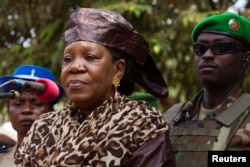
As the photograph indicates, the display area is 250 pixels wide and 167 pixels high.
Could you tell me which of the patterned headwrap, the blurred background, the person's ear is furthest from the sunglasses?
the blurred background

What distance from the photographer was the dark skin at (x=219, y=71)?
418 cm

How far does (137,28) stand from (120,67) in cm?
421

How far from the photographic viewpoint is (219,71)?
13.7 feet

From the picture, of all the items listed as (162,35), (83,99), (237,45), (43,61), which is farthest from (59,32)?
(83,99)

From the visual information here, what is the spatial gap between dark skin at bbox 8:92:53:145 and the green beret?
1202 mm

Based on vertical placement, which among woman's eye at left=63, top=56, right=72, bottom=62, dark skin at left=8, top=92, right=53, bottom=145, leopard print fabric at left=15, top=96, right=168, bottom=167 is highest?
woman's eye at left=63, top=56, right=72, bottom=62

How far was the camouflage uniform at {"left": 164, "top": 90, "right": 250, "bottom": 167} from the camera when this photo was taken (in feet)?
13.2

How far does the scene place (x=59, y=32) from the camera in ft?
27.1

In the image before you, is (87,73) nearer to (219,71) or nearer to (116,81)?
(116,81)

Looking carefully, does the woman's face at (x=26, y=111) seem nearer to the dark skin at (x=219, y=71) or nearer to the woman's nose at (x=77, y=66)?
the dark skin at (x=219, y=71)

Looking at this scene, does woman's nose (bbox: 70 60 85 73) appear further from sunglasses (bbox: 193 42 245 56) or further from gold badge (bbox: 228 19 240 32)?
gold badge (bbox: 228 19 240 32)

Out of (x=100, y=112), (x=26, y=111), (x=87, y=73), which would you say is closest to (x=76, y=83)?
(x=87, y=73)

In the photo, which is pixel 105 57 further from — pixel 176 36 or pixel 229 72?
pixel 176 36

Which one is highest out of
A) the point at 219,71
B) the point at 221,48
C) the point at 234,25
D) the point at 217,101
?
the point at 234,25
